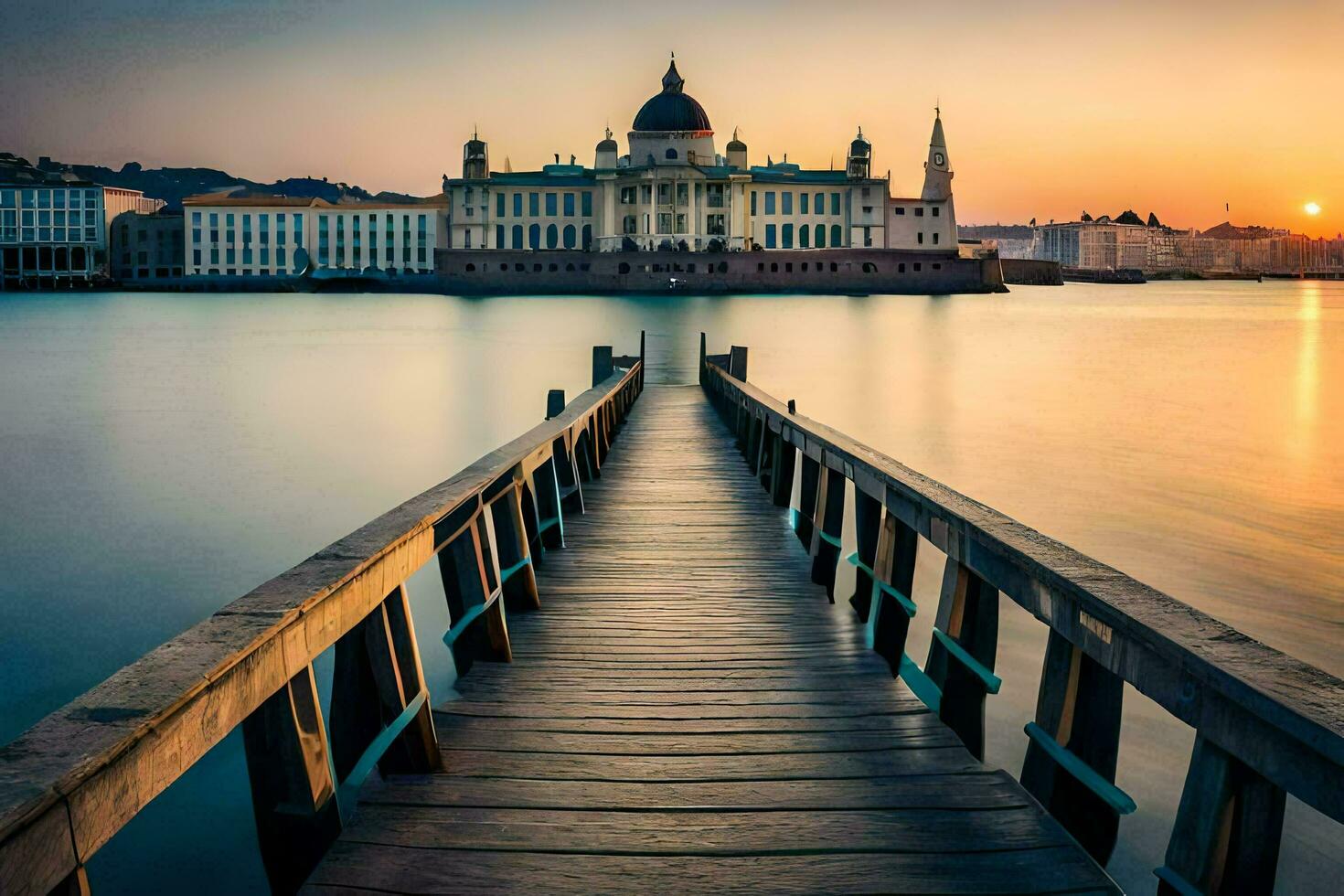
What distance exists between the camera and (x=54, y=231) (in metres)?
130

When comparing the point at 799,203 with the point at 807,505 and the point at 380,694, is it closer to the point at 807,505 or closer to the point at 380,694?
the point at 807,505

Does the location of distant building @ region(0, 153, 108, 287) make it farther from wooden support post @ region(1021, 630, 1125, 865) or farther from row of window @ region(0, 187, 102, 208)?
wooden support post @ region(1021, 630, 1125, 865)

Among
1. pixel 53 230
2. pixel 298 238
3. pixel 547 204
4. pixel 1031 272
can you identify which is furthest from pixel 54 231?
pixel 1031 272

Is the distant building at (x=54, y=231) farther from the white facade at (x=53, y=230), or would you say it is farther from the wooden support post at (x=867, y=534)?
the wooden support post at (x=867, y=534)

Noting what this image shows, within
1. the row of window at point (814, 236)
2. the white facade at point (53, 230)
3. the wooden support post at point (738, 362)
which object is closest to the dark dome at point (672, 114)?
the row of window at point (814, 236)

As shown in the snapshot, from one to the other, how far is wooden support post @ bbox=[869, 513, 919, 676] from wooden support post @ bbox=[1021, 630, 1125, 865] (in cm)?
169

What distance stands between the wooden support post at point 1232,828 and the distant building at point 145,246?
134 meters

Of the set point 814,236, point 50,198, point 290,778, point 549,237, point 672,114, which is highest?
point 672,114

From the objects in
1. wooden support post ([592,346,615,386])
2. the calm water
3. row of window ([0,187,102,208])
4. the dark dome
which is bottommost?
the calm water

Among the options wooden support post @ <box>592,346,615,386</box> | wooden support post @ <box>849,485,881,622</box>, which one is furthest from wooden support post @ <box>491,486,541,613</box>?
wooden support post @ <box>592,346,615,386</box>

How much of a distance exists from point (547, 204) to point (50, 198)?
59272 millimetres

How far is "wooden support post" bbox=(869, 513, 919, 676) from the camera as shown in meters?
5.23

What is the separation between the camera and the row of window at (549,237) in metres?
110

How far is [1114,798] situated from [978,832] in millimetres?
429
